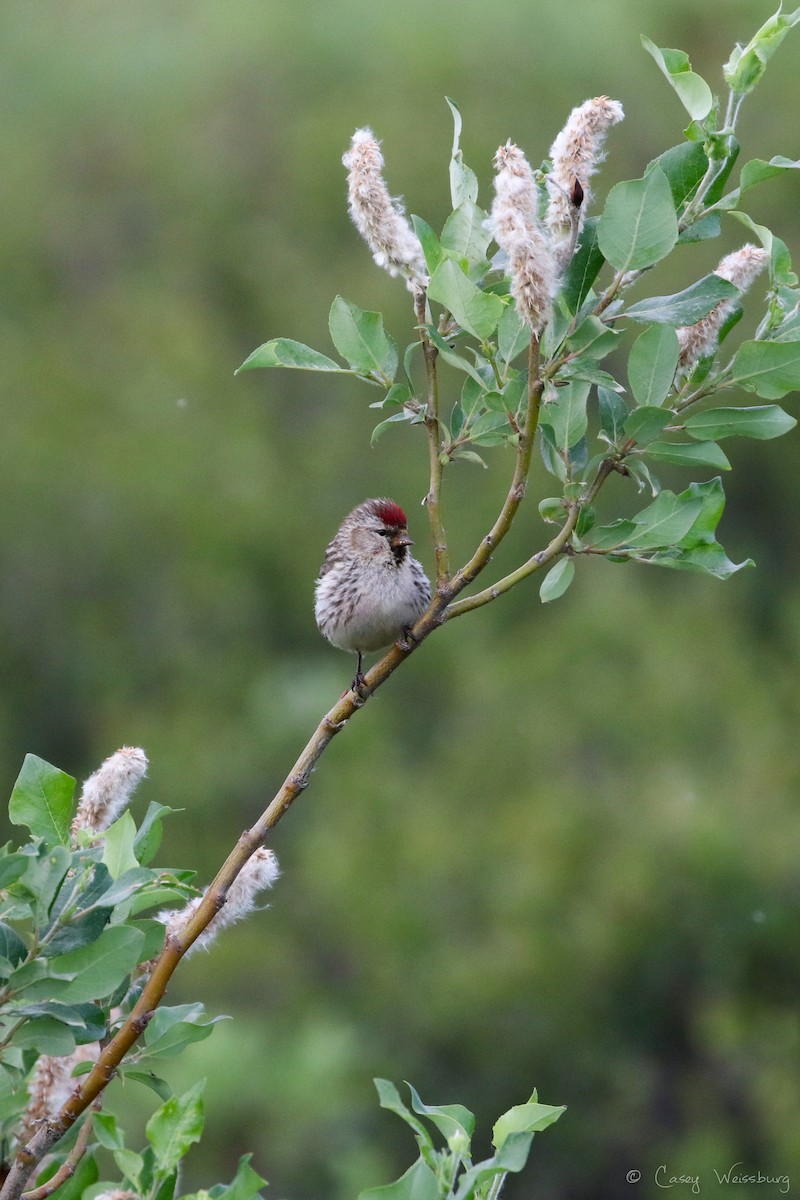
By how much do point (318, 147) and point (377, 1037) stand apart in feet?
46.6

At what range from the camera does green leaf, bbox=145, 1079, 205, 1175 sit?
154cm

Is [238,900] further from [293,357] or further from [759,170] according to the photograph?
[759,170]

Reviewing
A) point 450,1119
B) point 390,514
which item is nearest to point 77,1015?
point 450,1119

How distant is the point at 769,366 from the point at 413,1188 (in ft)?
3.01

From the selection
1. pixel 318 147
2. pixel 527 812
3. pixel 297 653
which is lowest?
pixel 297 653

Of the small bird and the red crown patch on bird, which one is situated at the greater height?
the red crown patch on bird

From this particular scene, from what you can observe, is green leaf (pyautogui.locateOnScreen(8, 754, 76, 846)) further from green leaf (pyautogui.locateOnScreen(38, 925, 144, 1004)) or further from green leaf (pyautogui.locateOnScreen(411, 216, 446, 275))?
green leaf (pyautogui.locateOnScreen(411, 216, 446, 275))

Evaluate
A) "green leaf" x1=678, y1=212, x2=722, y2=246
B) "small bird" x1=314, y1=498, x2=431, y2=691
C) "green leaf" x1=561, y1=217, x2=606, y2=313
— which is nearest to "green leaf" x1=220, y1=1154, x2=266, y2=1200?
"green leaf" x1=561, y1=217, x2=606, y2=313

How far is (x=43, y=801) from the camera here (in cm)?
163

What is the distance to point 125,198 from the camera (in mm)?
21625

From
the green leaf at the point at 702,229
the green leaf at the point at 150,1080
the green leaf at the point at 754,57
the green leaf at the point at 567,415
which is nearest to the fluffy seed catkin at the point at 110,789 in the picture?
the green leaf at the point at 150,1080

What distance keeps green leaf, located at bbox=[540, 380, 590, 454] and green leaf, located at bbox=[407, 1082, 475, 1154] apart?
70 cm

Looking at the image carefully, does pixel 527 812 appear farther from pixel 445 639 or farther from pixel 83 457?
pixel 83 457

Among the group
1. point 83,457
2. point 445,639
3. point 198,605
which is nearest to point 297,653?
point 198,605
